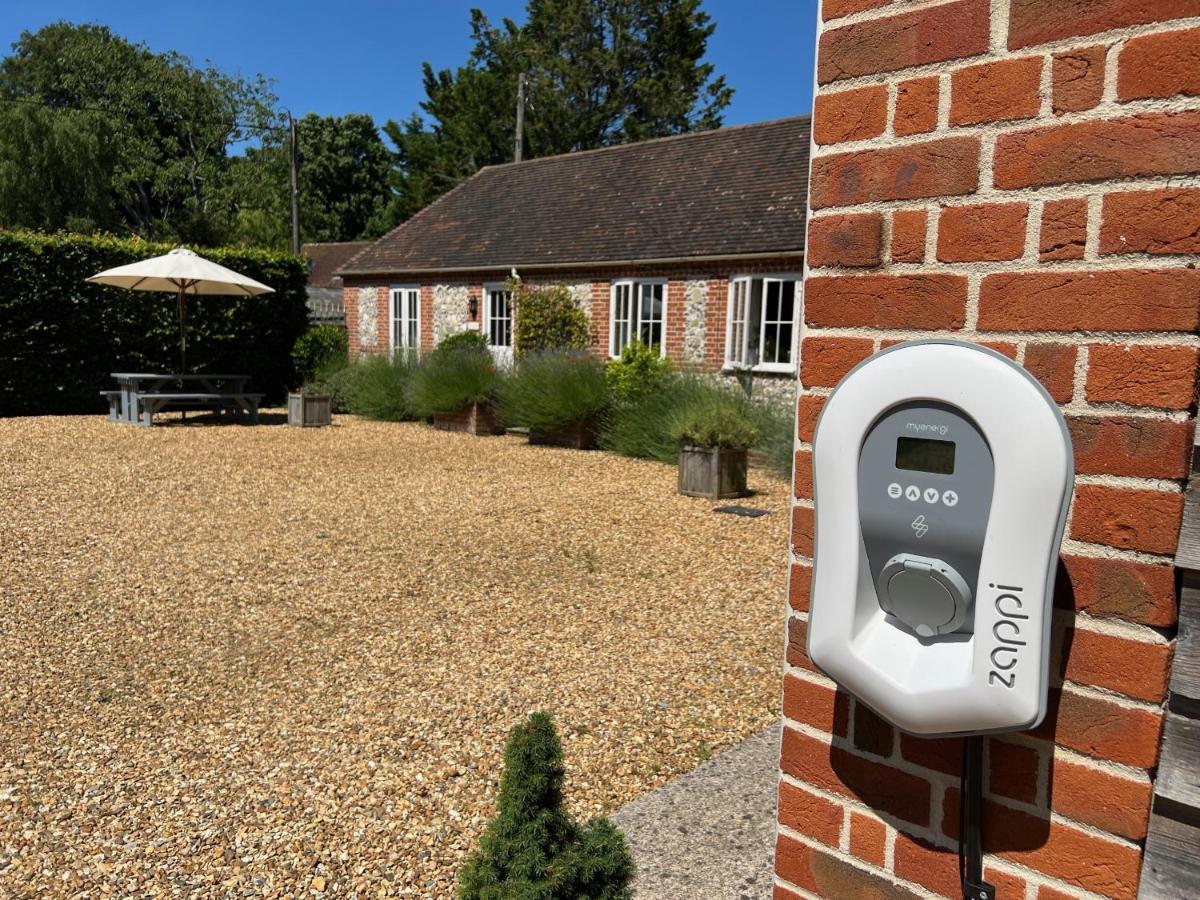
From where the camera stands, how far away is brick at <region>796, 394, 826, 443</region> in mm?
1400

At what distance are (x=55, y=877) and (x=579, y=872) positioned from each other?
177cm

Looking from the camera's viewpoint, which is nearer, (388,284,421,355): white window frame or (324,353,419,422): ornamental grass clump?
(324,353,419,422): ornamental grass clump

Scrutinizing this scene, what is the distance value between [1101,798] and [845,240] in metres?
0.84

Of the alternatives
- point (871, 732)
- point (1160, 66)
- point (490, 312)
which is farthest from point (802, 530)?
point (490, 312)

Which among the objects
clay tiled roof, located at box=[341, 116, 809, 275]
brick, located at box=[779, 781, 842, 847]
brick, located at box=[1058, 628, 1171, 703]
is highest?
clay tiled roof, located at box=[341, 116, 809, 275]

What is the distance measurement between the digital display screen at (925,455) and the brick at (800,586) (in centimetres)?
36

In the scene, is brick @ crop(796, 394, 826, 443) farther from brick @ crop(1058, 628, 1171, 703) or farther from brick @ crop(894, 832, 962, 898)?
brick @ crop(894, 832, 962, 898)

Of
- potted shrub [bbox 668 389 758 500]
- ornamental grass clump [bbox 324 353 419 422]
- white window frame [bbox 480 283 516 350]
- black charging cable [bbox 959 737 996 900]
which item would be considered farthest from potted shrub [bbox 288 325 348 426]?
black charging cable [bbox 959 737 996 900]

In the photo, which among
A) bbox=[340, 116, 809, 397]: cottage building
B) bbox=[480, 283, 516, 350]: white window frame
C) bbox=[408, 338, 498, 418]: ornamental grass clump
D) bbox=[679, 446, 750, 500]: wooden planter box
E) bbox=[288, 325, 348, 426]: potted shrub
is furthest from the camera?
bbox=[480, 283, 516, 350]: white window frame

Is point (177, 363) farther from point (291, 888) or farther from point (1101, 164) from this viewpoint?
point (1101, 164)

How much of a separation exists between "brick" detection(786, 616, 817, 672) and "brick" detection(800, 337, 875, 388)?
0.40 metres

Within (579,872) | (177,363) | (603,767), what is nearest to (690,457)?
(603,767)

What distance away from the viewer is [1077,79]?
1.10m

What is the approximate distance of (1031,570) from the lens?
104 centimetres
